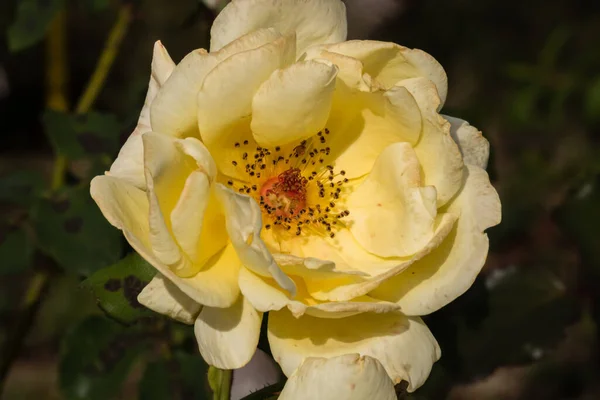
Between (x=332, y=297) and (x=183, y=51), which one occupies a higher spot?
(x=332, y=297)

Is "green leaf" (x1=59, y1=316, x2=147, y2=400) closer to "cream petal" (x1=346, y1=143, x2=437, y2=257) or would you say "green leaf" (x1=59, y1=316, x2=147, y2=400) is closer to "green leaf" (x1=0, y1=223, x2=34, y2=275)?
"green leaf" (x1=0, y1=223, x2=34, y2=275)

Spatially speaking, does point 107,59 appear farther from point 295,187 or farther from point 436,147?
point 436,147

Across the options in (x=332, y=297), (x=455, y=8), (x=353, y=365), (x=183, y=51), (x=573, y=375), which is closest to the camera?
(x=353, y=365)

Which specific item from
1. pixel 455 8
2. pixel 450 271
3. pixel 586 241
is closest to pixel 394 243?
pixel 450 271

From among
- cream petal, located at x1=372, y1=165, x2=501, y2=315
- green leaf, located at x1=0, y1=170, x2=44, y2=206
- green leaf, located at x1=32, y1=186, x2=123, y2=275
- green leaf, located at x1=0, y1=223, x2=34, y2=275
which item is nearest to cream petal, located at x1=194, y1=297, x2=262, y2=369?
cream petal, located at x1=372, y1=165, x2=501, y2=315

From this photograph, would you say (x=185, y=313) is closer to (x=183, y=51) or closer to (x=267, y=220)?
(x=267, y=220)

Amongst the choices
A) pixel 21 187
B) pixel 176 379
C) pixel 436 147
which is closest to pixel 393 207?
pixel 436 147

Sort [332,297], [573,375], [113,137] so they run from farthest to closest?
1. [573,375]
2. [113,137]
3. [332,297]
